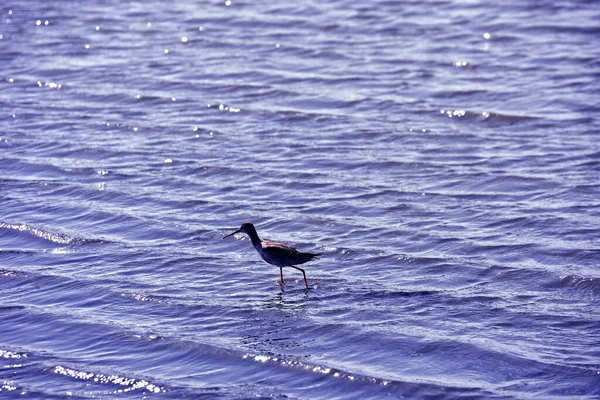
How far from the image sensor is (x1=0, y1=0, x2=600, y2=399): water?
37.7 ft

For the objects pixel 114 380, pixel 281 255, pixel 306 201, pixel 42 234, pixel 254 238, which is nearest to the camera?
pixel 114 380

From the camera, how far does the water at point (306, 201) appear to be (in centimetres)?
1148

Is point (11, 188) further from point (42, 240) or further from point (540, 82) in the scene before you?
point (540, 82)

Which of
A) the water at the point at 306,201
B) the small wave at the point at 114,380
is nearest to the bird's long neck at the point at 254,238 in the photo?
the water at the point at 306,201

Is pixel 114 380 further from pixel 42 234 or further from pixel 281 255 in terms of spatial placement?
pixel 42 234

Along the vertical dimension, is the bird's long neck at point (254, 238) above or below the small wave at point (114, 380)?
above

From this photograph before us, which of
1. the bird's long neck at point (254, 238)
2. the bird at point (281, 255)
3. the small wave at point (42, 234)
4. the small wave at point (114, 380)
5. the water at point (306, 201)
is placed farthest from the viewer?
the small wave at point (42, 234)

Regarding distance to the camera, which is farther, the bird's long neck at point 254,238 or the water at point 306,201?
the bird's long neck at point 254,238

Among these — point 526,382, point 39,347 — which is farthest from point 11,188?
point 526,382

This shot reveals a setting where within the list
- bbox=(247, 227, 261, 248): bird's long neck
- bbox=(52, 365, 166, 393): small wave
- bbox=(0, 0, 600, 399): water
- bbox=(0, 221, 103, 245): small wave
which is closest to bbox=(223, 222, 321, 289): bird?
bbox=(247, 227, 261, 248): bird's long neck

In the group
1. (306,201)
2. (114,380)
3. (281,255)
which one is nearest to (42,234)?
(281,255)

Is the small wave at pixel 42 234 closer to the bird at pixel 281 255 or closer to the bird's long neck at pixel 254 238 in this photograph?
the bird's long neck at pixel 254 238

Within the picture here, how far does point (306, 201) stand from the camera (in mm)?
16422

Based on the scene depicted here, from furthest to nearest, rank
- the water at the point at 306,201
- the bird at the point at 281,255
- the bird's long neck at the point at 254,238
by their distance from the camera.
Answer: the bird's long neck at the point at 254,238 → the bird at the point at 281,255 → the water at the point at 306,201
